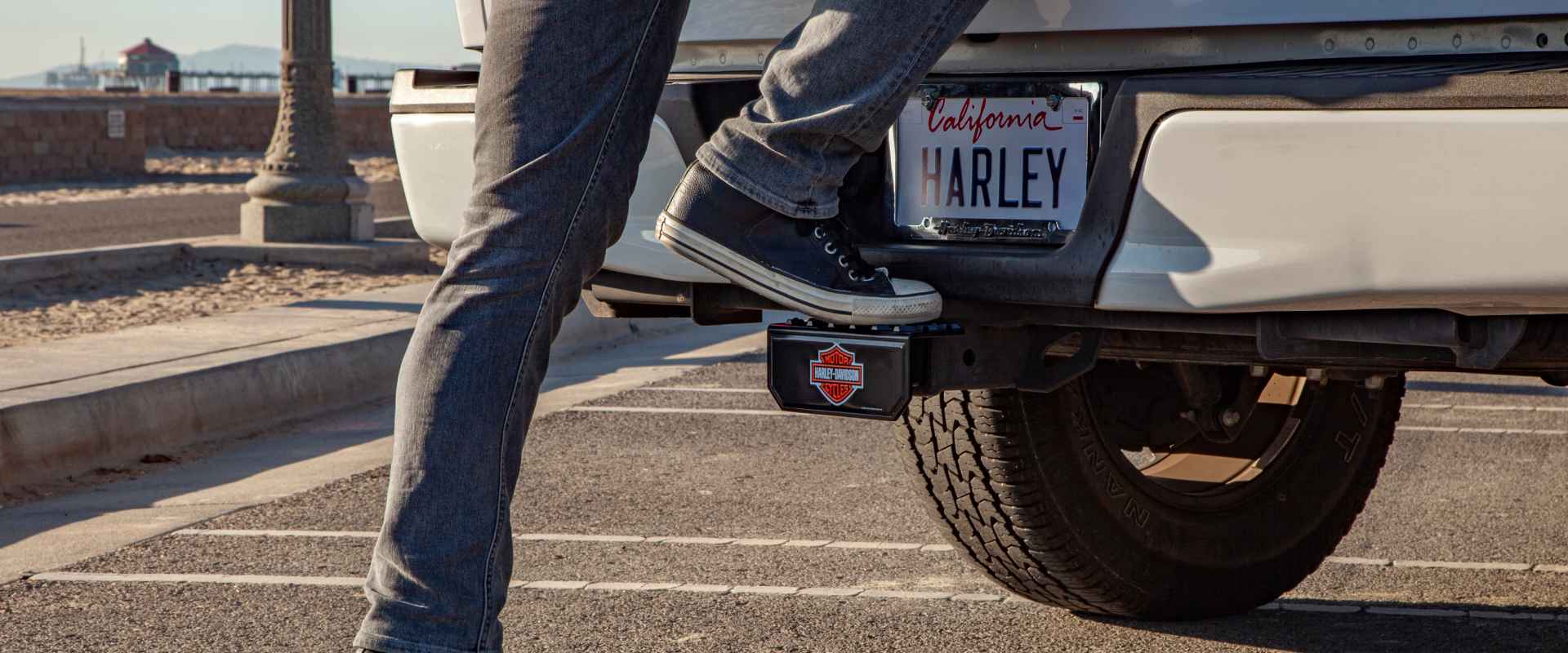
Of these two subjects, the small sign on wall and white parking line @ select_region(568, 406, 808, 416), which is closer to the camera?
white parking line @ select_region(568, 406, 808, 416)

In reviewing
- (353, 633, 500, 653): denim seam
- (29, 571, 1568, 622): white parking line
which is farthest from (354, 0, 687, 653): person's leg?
(29, 571, 1568, 622): white parking line

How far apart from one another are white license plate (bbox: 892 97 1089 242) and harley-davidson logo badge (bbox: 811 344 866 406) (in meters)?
0.32

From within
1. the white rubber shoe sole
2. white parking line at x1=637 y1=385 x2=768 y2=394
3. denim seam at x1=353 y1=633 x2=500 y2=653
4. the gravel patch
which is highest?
the white rubber shoe sole

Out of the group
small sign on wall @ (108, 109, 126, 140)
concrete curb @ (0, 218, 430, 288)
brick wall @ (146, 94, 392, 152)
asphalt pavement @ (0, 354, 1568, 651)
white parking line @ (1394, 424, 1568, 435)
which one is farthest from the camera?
Answer: brick wall @ (146, 94, 392, 152)

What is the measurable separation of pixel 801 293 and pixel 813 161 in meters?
0.18

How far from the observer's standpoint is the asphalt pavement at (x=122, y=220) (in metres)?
14.3

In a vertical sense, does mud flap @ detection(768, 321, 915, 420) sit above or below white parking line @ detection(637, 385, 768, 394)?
above

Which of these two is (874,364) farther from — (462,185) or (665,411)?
→ (665,411)

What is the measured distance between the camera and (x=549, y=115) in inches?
80.5

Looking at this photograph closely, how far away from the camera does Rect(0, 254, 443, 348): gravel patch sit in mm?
8172

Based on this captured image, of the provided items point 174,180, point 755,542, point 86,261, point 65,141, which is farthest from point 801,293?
point 174,180

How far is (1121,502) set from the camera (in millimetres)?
3234

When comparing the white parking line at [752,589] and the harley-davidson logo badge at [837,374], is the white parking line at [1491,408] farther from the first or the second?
the harley-davidson logo badge at [837,374]

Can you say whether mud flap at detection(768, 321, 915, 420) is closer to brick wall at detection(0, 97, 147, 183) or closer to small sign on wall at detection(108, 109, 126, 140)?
brick wall at detection(0, 97, 147, 183)
